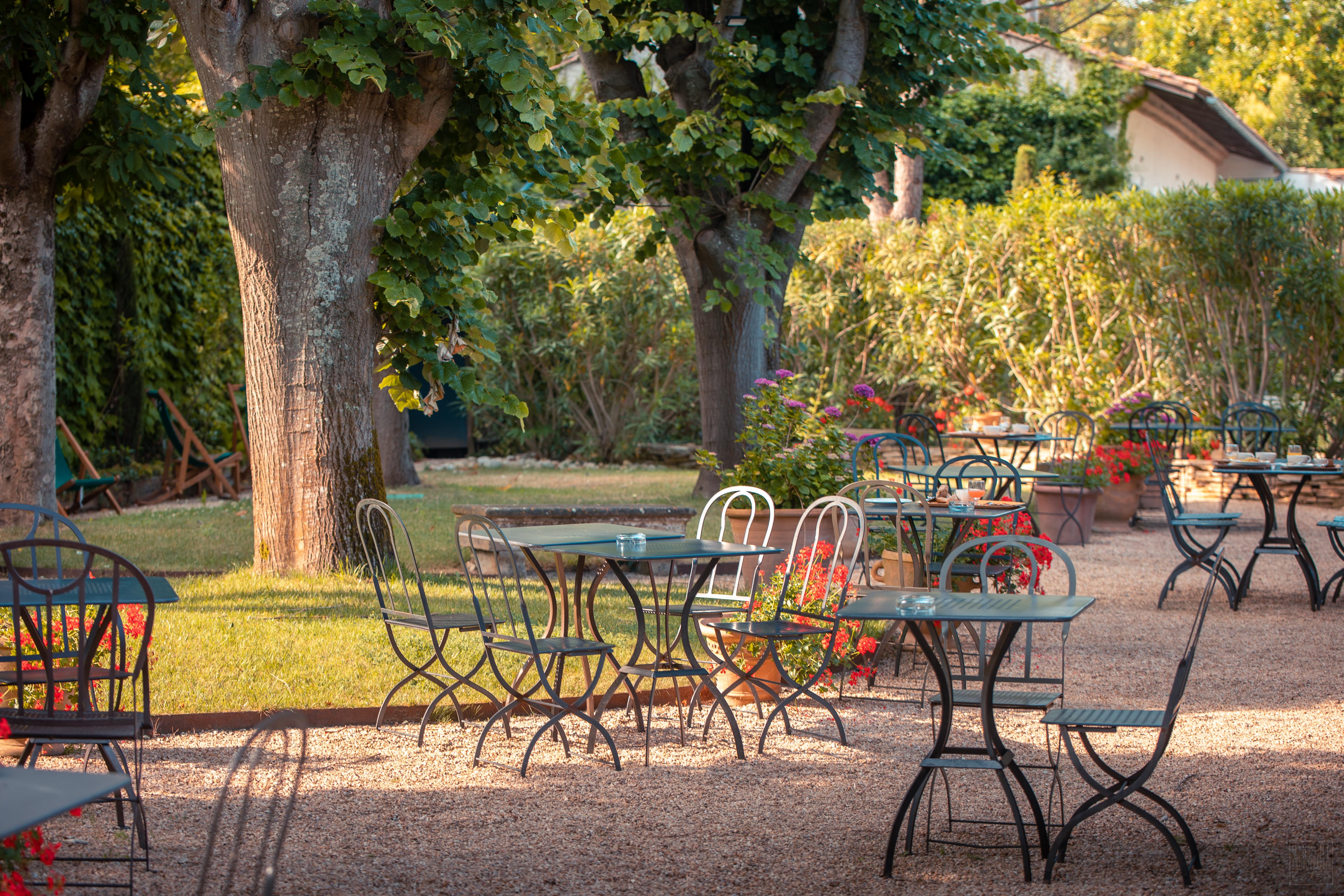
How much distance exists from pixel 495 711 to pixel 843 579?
162 centimetres

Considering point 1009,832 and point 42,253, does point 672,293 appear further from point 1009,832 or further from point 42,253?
point 1009,832

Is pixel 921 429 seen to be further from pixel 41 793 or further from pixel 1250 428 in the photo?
pixel 41 793

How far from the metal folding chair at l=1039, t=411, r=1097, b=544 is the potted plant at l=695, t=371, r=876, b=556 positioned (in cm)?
261

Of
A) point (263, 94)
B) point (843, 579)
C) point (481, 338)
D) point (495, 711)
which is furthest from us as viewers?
point (481, 338)

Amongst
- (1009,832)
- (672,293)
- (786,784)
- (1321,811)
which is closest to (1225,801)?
(1321,811)

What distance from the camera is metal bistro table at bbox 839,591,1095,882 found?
325cm

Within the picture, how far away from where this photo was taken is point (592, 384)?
15188 mm

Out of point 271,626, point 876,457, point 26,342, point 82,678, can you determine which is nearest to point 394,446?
point 26,342

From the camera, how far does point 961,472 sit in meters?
6.85

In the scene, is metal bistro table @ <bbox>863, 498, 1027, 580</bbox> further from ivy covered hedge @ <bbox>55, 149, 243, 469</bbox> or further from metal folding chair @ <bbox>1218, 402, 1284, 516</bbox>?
ivy covered hedge @ <bbox>55, 149, 243, 469</bbox>

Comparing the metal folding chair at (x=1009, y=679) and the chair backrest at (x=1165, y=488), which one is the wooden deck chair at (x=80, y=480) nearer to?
the metal folding chair at (x=1009, y=679)

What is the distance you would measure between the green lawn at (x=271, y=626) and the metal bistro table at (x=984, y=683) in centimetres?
211

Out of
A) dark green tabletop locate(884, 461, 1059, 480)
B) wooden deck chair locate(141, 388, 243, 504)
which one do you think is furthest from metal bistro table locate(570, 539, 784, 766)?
wooden deck chair locate(141, 388, 243, 504)

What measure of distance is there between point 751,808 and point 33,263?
6.20 metres
